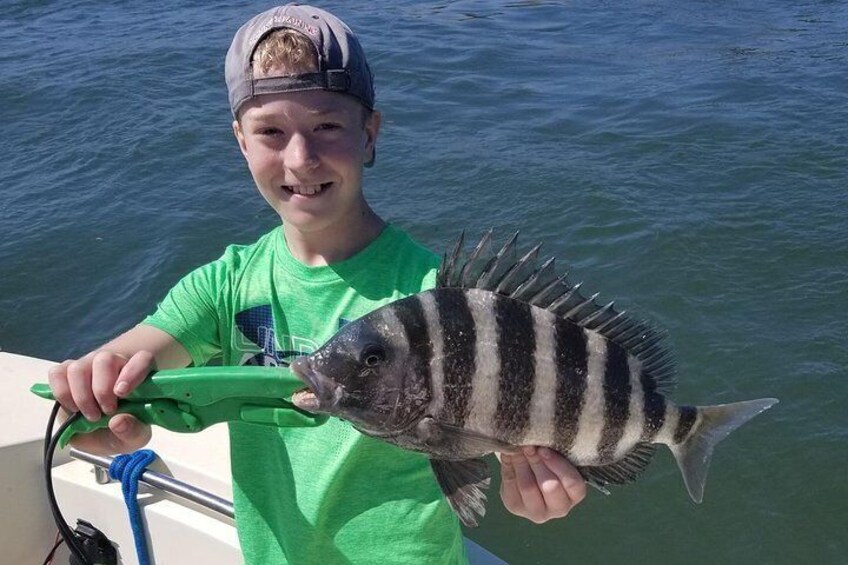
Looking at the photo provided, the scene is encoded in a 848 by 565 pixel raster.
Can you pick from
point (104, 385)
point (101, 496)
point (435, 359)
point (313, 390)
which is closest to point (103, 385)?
point (104, 385)

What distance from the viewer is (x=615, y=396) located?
1757 millimetres

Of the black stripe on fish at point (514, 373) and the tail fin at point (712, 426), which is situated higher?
the black stripe on fish at point (514, 373)

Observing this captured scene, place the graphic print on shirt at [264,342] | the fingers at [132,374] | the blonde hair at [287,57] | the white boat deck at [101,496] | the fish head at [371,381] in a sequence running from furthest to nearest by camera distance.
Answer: the white boat deck at [101,496], the graphic print on shirt at [264,342], the blonde hair at [287,57], the fingers at [132,374], the fish head at [371,381]

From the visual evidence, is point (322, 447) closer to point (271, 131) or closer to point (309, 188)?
point (309, 188)

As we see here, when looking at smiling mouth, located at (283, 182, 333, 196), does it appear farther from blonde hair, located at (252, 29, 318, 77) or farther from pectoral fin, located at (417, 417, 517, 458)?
pectoral fin, located at (417, 417, 517, 458)

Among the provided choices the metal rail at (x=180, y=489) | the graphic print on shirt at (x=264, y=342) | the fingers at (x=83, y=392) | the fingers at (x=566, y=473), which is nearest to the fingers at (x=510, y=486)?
the fingers at (x=566, y=473)

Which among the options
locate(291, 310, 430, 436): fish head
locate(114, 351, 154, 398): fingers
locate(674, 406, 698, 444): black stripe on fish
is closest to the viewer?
locate(291, 310, 430, 436): fish head

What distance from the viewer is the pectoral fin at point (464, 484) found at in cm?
173

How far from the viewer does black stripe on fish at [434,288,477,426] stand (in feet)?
5.40

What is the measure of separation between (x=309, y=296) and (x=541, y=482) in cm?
74

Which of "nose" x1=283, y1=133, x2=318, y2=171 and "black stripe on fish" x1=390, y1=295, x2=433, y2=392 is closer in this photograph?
"black stripe on fish" x1=390, y1=295, x2=433, y2=392

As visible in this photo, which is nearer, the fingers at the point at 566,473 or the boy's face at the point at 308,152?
the fingers at the point at 566,473

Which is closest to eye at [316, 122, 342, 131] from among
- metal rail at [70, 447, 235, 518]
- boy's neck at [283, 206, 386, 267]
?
boy's neck at [283, 206, 386, 267]

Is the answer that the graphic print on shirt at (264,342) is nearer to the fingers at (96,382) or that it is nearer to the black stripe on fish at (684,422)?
the fingers at (96,382)
